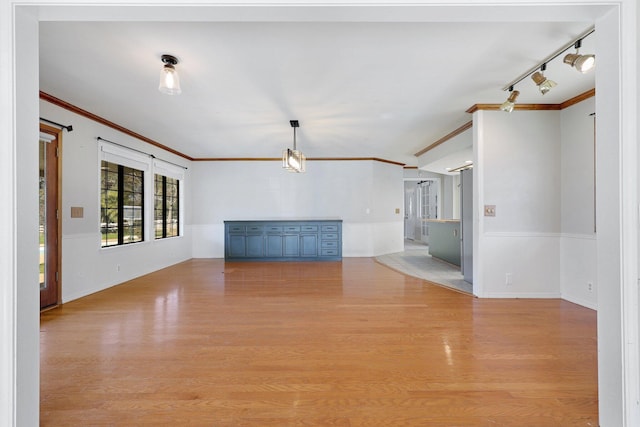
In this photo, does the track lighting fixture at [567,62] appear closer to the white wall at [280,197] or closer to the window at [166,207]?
the white wall at [280,197]

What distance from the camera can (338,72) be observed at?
8.93 feet

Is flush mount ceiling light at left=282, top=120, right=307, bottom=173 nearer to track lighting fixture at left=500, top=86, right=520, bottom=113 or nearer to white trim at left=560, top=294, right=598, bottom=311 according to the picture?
track lighting fixture at left=500, top=86, right=520, bottom=113

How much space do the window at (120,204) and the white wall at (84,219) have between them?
0.62 ft

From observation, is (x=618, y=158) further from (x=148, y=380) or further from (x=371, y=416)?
(x=148, y=380)

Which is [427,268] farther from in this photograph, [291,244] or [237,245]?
[237,245]

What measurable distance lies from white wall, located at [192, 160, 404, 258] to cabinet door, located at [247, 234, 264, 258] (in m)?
0.74

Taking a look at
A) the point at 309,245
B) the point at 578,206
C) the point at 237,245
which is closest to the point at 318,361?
the point at 578,206

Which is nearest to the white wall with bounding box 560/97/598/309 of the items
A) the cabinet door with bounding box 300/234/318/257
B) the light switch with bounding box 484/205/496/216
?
the light switch with bounding box 484/205/496/216

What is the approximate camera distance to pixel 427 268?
5.61 metres

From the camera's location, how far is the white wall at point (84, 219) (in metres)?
3.63

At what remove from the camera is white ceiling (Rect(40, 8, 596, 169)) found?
207 cm

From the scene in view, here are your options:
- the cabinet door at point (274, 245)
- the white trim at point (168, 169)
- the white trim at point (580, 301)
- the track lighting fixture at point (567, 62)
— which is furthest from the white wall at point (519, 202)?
the white trim at point (168, 169)

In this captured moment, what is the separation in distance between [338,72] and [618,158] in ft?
7.05

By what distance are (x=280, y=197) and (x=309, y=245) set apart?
145cm
